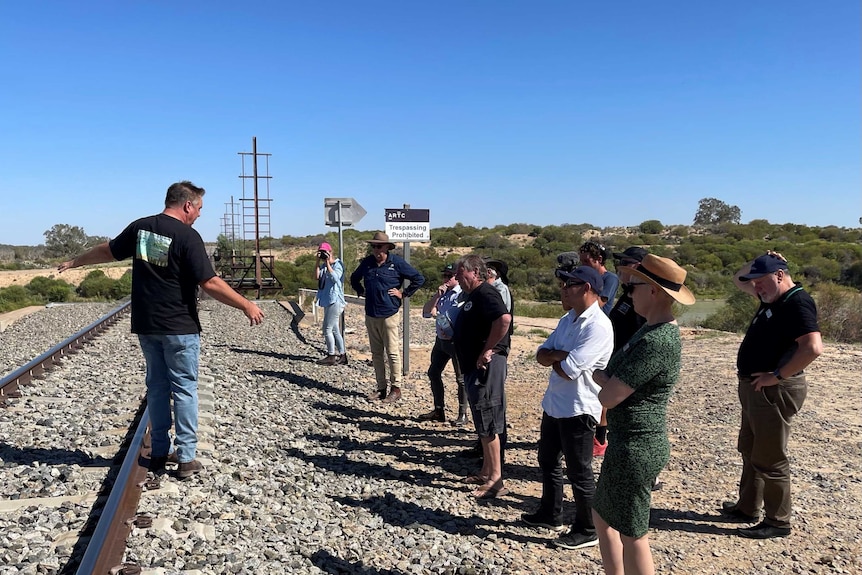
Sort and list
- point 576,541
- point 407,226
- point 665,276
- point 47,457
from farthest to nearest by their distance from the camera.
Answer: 1. point 407,226
2. point 47,457
3. point 576,541
4. point 665,276

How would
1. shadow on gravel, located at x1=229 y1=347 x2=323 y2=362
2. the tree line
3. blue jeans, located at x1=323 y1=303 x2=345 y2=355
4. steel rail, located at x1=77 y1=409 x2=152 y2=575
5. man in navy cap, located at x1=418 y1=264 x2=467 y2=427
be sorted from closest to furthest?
steel rail, located at x1=77 y1=409 x2=152 y2=575 < man in navy cap, located at x1=418 y1=264 x2=467 y2=427 < blue jeans, located at x1=323 y1=303 x2=345 y2=355 < shadow on gravel, located at x1=229 y1=347 x2=323 y2=362 < the tree line

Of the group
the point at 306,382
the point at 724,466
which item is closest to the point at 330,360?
the point at 306,382

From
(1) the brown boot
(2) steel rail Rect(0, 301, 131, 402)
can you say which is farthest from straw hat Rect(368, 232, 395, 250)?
(2) steel rail Rect(0, 301, 131, 402)

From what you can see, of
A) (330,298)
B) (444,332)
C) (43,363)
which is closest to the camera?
(444,332)

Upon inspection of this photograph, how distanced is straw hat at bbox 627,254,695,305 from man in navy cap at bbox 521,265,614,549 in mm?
1013

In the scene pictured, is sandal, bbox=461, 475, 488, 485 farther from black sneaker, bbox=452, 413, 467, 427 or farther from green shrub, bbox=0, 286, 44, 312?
green shrub, bbox=0, 286, 44, 312

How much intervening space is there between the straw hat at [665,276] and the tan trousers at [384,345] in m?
5.19

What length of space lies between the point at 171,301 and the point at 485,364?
2.44 meters

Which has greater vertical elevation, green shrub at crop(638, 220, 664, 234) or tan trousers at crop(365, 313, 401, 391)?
green shrub at crop(638, 220, 664, 234)

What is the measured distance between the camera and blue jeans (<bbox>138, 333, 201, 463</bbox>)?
454 centimetres

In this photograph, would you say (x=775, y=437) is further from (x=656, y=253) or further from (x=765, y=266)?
(x=656, y=253)

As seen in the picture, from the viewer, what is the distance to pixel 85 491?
437 centimetres

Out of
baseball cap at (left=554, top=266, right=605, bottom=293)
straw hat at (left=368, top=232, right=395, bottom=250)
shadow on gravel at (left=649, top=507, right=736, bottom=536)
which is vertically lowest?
shadow on gravel at (left=649, top=507, right=736, bottom=536)

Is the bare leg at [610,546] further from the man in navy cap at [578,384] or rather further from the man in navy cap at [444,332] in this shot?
the man in navy cap at [444,332]
